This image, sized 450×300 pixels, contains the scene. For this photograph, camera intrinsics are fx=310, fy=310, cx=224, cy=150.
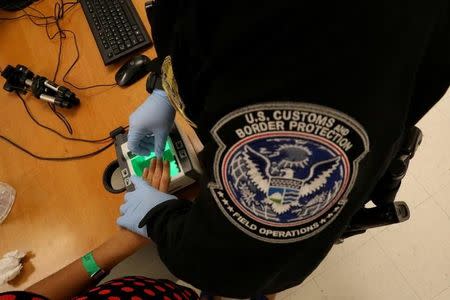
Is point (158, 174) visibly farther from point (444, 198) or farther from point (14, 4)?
point (444, 198)

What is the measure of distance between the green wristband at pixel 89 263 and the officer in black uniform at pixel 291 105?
1.22 ft

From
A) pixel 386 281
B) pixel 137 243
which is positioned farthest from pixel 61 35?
pixel 386 281

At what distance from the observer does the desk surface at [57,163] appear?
29.7 inches

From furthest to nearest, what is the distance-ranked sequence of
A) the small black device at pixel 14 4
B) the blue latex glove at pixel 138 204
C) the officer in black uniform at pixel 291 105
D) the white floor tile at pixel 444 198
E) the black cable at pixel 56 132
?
the white floor tile at pixel 444 198 → the small black device at pixel 14 4 → the black cable at pixel 56 132 → the blue latex glove at pixel 138 204 → the officer in black uniform at pixel 291 105

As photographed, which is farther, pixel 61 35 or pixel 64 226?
pixel 61 35

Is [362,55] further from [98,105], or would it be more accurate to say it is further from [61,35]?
[61,35]

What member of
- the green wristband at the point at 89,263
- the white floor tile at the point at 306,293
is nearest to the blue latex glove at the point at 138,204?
the green wristband at the point at 89,263

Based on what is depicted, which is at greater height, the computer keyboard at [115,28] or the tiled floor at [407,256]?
the computer keyboard at [115,28]

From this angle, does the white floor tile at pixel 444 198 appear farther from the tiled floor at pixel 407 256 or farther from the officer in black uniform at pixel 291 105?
the officer in black uniform at pixel 291 105

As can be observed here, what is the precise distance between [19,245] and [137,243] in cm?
30

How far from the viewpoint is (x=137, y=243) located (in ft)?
2.44

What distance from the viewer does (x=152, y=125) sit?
75 cm

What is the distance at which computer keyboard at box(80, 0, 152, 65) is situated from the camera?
2.96 feet

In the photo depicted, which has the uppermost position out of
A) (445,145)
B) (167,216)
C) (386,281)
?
(167,216)
